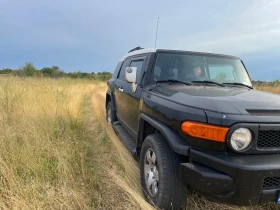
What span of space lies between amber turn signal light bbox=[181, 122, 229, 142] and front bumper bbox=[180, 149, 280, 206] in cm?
14

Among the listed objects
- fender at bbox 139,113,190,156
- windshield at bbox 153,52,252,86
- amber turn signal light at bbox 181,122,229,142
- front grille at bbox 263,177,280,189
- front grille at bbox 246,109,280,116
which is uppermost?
windshield at bbox 153,52,252,86

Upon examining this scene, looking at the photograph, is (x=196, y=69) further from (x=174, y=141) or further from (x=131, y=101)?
(x=174, y=141)

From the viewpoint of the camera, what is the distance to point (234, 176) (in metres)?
1.81

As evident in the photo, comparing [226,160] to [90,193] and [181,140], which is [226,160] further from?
[90,193]

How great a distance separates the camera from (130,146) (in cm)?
356

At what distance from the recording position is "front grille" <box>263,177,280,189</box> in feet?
6.14

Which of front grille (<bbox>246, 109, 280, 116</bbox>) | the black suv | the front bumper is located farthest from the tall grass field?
front grille (<bbox>246, 109, 280, 116</bbox>)

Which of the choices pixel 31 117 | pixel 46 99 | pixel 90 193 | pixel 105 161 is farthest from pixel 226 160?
A: pixel 46 99

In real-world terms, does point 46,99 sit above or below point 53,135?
above

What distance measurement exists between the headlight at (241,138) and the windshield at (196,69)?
4.94ft

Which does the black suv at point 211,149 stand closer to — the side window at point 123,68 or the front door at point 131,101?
the front door at point 131,101

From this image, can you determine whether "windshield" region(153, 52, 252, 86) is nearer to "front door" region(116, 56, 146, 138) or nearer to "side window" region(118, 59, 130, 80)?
"front door" region(116, 56, 146, 138)

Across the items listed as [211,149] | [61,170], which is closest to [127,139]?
[61,170]

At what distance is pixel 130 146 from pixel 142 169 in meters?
0.79
